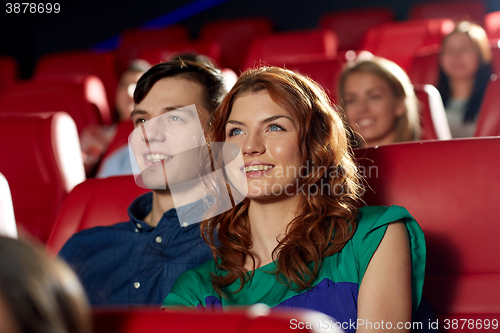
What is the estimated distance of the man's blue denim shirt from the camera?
1.07 m

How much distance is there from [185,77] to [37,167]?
643 mm

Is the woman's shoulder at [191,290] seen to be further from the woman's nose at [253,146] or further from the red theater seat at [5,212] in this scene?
the red theater seat at [5,212]

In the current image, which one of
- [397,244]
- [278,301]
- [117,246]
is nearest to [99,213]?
[117,246]

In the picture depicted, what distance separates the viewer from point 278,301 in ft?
2.86

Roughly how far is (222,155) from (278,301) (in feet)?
1.00

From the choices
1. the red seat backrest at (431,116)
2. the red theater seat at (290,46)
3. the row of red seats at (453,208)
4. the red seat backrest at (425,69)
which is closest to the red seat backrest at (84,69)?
the red theater seat at (290,46)

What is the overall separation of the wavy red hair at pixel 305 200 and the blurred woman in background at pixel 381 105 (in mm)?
810

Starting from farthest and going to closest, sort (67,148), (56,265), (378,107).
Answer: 1. (378,107)
2. (67,148)
3. (56,265)

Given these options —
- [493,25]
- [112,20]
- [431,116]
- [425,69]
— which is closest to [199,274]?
[431,116]

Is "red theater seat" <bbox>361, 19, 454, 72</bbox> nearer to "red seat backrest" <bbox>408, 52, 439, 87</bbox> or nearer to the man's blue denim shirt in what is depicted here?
"red seat backrest" <bbox>408, 52, 439, 87</bbox>

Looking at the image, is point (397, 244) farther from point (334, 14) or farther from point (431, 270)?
point (334, 14)

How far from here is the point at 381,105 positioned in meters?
1.82

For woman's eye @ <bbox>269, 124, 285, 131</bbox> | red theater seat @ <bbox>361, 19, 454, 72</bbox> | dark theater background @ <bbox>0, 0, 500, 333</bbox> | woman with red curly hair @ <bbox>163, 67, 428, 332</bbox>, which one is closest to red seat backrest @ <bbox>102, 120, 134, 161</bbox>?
dark theater background @ <bbox>0, 0, 500, 333</bbox>

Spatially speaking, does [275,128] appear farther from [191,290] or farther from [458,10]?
[458,10]
